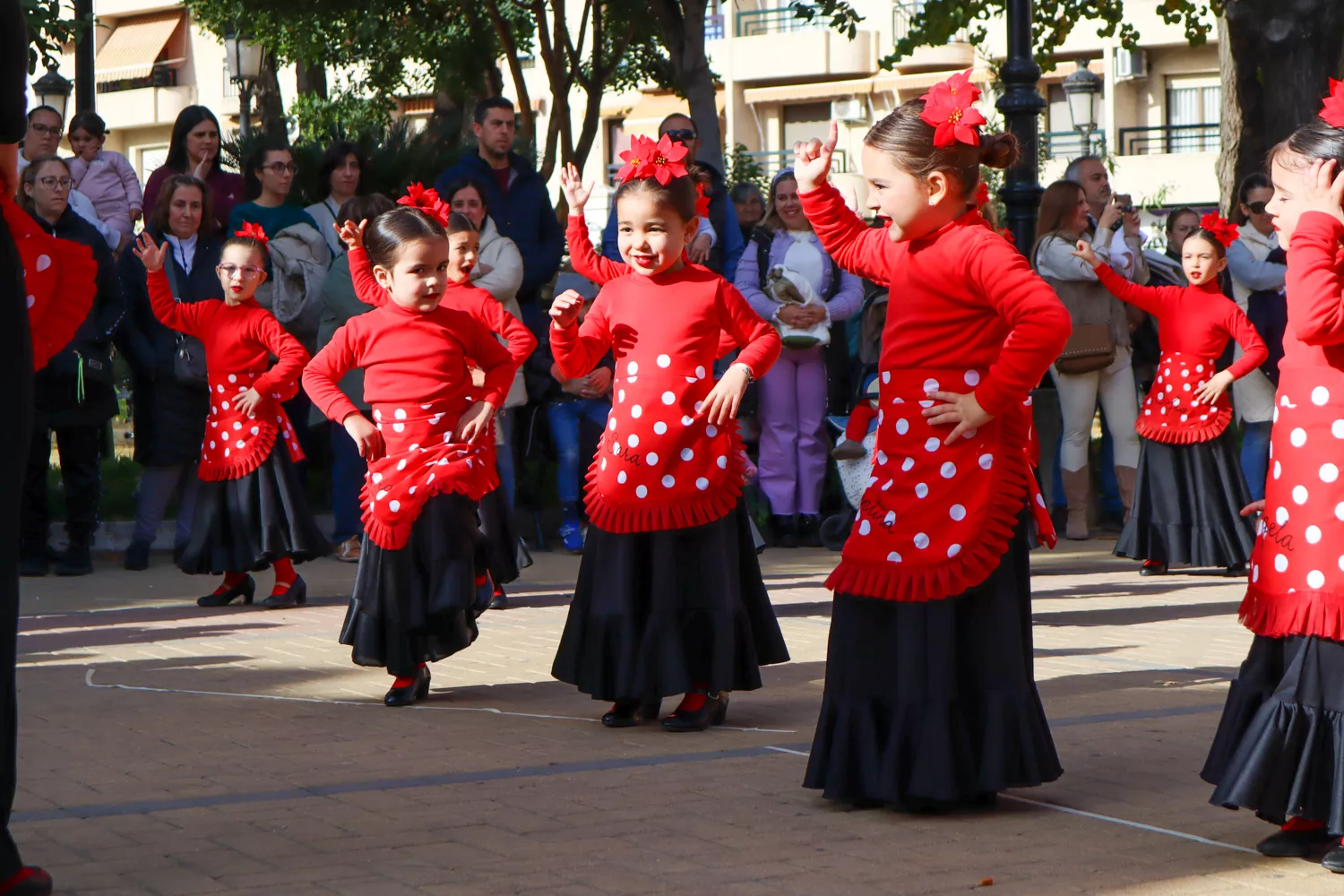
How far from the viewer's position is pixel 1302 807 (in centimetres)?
453

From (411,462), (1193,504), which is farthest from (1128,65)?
(411,462)

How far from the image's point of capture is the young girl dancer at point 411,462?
7.04 metres

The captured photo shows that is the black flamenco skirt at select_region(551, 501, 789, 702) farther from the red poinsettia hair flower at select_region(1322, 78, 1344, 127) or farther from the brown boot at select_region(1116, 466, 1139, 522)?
the brown boot at select_region(1116, 466, 1139, 522)

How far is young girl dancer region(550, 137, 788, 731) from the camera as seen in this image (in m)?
6.52

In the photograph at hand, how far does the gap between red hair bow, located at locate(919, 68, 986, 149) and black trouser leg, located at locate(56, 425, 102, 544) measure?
7411 mm

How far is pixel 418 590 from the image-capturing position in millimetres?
7078

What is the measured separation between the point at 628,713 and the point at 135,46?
6225 centimetres

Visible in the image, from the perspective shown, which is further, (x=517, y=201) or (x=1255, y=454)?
(x=1255, y=454)

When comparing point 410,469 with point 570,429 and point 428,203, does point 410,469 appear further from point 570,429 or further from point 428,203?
point 570,429

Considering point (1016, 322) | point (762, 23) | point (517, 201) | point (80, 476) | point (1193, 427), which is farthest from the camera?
point (762, 23)

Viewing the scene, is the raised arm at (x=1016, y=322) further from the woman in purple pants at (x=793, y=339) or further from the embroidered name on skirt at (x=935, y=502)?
the woman in purple pants at (x=793, y=339)

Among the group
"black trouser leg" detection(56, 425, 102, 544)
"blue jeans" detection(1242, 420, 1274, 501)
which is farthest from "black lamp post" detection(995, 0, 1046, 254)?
"black trouser leg" detection(56, 425, 102, 544)

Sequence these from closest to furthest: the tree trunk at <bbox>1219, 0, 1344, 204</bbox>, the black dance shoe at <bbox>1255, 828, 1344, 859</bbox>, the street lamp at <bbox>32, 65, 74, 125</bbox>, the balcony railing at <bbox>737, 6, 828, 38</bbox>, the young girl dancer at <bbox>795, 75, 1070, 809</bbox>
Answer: the black dance shoe at <bbox>1255, 828, 1344, 859</bbox>, the young girl dancer at <bbox>795, 75, 1070, 809</bbox>, the tree trunk at <bbox>1219, 0, 1344, 204</bbox>, the street lamp at <bbox>32, 65, 74, 125</bbox>, the balcony railing at <bbox>737, 6, 828, 38</bbox>

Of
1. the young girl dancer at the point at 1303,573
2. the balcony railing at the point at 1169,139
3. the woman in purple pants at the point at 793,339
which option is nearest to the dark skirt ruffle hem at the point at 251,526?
the woman in purple pants at the point at 793,339
